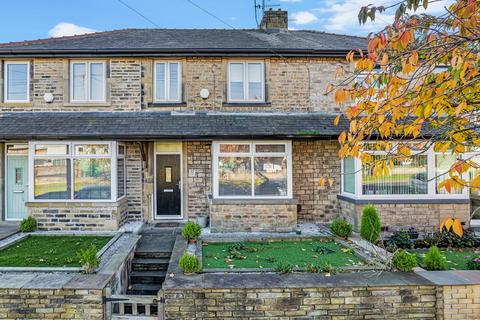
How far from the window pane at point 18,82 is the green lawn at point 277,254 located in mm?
8892

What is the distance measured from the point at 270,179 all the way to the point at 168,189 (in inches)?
151

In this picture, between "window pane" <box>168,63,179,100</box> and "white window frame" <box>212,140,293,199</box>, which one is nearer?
"white window frame" <box>212,140,293,199</box>

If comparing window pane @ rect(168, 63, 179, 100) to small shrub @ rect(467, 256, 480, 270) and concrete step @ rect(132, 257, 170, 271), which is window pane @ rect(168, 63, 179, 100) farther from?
small shrub @ rect(467, 256, 480, 270)

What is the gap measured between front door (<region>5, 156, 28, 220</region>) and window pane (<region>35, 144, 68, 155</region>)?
1659 mm

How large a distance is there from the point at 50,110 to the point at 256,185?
311 inches

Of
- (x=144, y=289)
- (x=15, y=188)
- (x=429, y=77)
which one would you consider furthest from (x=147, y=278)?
(x=15, y=188)

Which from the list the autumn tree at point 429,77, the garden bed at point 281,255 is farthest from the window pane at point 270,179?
the autumn tree at point 429,77

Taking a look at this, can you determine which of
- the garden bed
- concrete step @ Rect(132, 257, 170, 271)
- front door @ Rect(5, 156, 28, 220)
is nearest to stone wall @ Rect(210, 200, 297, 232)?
the garden bed

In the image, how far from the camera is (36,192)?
10.0m

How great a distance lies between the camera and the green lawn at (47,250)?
275 inches

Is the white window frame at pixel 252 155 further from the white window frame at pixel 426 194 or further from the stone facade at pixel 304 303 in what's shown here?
the stone facade at pixel 304 303

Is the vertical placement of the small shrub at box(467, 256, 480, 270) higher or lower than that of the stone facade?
higher

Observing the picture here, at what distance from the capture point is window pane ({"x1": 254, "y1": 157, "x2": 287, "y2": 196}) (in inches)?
403

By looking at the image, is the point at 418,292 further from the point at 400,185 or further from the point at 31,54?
the point at 31,54
